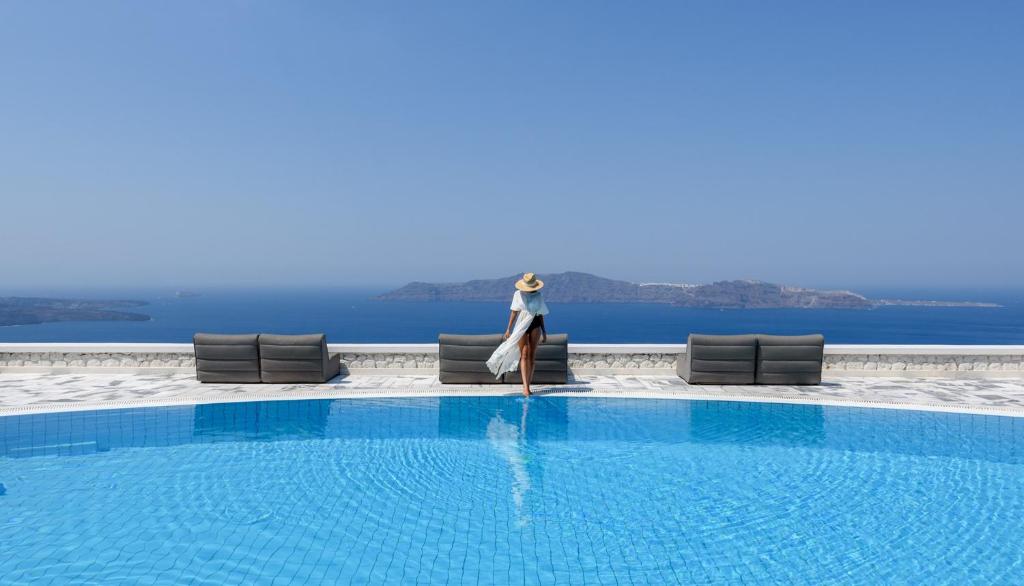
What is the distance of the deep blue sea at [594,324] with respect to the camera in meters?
81.1

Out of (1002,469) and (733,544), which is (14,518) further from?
(1002,469)

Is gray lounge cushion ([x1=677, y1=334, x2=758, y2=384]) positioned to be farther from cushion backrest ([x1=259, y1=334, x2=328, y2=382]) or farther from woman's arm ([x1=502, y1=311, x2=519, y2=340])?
cushion backrest ([x1=259, y1=334, x2=328, y2=382])

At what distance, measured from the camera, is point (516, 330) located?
7527mm

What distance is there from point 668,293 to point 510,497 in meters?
127

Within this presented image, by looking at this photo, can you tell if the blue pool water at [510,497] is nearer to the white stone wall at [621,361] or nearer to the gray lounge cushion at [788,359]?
the gray lounge cushion at [788,359]

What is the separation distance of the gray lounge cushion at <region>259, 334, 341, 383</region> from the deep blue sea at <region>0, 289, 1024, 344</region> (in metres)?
65.3

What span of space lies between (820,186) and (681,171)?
3311 cm

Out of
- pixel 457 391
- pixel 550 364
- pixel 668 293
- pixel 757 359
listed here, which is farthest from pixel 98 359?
pixel 668 293

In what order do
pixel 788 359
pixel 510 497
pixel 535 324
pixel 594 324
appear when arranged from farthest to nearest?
1. pixel 594 324
2. pixel 788 359
3. pixel 535 324
4. pixel 510 497

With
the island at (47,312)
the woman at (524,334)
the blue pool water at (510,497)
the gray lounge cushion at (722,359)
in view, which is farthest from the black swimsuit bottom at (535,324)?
the island at (47,312)

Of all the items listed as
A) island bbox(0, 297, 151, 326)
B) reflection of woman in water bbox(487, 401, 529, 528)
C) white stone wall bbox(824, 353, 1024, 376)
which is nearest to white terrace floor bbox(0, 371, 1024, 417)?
white stone wall bbox(824, 353, 1024, 376)

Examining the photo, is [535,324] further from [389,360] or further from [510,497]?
[510,497]

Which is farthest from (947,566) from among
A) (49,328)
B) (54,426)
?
(49,328)

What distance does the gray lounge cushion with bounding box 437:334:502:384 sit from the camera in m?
8.16
